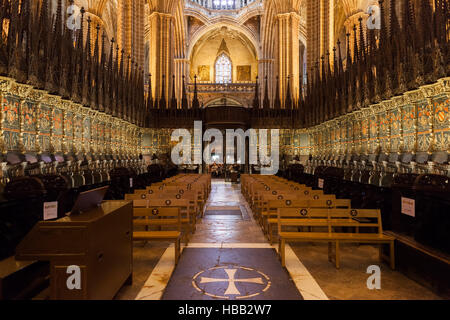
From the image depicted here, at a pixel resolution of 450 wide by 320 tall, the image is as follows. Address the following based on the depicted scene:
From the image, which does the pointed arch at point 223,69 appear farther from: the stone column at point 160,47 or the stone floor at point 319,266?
the stone floor at point 319,266

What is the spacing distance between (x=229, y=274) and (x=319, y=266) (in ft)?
4.52

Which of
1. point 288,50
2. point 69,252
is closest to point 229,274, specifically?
point 69,252

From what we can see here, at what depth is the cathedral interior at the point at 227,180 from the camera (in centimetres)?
306

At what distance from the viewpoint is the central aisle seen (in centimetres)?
314

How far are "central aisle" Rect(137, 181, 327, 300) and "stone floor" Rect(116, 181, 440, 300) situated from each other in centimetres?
4

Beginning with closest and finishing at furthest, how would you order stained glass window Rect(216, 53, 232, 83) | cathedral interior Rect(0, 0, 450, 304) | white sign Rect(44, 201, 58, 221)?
cathedral interior Rect(0, 0, 450, 304), white sign Rect(44, 201, 58, 221), stained glass window Rect(216, 53, 232, 83)

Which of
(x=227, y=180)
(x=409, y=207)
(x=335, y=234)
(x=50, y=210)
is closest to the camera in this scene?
(x=50, y=210)

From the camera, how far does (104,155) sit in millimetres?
12555

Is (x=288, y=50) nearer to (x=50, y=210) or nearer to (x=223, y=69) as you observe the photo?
(x=223, y=69)

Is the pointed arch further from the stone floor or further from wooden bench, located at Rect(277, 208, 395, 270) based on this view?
wooden bench, located at Rect(277, 208, 395, 270)

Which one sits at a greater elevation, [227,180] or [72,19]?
[72,19]

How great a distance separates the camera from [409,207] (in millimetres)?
4004

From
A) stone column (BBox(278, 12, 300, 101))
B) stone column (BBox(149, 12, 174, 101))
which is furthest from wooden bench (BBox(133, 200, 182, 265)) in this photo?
stone column (BBox(278, 12, 300, 101))
